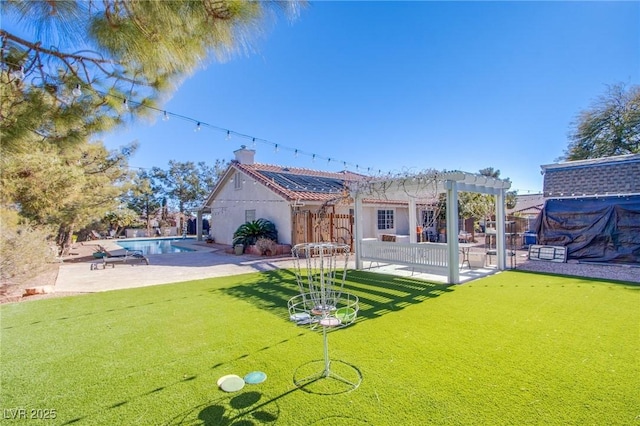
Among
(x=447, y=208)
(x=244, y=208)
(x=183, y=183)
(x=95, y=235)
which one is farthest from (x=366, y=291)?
(x=183, y=183)

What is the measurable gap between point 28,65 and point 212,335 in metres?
4.47

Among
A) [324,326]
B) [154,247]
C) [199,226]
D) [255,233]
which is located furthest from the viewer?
[199,226]

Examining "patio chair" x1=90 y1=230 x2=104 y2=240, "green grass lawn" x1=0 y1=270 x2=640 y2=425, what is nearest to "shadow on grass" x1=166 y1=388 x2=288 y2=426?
"green grass lawn" x1=0 y1=270 x2=640 y2=425

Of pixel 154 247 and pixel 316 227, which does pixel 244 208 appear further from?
pixel 154 247

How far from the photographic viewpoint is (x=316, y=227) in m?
14.9

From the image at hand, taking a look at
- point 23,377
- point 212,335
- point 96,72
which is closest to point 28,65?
point 96,72

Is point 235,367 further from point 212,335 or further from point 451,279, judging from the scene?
point 451,279

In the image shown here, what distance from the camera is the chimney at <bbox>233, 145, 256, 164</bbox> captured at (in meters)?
18.5

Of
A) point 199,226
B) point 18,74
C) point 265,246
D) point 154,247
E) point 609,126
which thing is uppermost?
point 609,126

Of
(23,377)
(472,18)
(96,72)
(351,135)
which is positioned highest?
(472,18)

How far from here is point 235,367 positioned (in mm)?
3615

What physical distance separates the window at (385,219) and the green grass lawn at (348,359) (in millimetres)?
12098

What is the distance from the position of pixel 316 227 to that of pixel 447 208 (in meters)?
7.85

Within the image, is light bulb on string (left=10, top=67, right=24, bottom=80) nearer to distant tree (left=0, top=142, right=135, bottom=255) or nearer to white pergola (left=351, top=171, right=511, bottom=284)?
distant tree (left=0, top=142, right=135, bottom=255)
